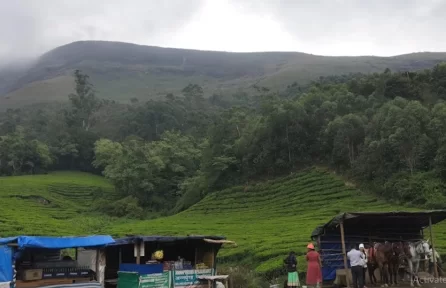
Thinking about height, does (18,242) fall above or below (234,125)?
below

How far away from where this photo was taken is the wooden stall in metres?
17.2

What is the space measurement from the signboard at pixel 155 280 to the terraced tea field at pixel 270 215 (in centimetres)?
713

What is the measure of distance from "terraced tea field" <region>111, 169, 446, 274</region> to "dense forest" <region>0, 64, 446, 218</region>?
8.05ft

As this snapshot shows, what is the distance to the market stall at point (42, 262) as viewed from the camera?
1341cm

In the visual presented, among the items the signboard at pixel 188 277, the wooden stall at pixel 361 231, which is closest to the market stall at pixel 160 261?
the signboard at pixel 188 277

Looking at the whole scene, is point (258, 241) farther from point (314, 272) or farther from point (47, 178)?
point (47, 178)

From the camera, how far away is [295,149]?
53.8 meters

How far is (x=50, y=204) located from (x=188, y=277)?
48636 mm

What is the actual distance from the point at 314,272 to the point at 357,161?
3183 centimetres

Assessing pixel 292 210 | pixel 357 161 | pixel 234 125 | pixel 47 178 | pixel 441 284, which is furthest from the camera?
pixel 47 178

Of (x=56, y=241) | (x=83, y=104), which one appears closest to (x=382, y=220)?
(x=56, y=241)

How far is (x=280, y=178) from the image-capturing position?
172ft

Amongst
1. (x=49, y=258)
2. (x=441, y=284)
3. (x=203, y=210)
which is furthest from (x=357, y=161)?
(x=49, y=258)

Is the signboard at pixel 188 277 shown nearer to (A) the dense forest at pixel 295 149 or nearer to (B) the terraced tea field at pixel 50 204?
(B) the terraced tea field at pixel 50 204
